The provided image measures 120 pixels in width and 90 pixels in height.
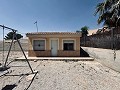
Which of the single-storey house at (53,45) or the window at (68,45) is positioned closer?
the single-storey house at (53,45)

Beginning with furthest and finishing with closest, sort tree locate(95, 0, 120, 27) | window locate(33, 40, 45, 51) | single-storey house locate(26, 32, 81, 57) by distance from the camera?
window locate(33, 40, 45, 51) < single-storey house locate(26, 32, 81, 57) < tree locate(95, 0, 120, 27)

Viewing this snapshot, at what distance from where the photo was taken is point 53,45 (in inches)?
603

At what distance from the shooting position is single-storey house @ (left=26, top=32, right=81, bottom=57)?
15094mm

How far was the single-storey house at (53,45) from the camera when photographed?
15094mm

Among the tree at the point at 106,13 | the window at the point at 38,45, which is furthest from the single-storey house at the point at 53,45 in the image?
the tree at the point at 106,13

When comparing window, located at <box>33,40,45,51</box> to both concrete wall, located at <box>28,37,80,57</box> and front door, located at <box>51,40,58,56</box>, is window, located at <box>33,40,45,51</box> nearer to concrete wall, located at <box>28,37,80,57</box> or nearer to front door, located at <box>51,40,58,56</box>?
concrete wall, located at <box>28,37,80,57</box>

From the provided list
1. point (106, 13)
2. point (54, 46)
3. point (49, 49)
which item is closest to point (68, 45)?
point (54, 46)

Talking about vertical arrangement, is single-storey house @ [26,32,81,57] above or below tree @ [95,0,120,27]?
below

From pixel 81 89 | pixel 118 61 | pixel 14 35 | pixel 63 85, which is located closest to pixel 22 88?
pixel 63 85

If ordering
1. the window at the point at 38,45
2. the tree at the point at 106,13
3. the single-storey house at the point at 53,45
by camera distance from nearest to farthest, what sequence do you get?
the tree at the point at 106,13 < the single-storey house at the point at 53,45 < the window at the point at 38,45

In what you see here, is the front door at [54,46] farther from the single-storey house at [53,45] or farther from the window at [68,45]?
the window at [68,45]

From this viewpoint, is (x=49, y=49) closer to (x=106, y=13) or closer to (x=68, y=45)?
(x=68, y=45)

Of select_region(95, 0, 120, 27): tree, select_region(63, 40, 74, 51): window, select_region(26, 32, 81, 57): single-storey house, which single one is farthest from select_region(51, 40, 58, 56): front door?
select_region(95, 0, 120, 27): tree

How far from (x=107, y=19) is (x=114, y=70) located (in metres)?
9.31
